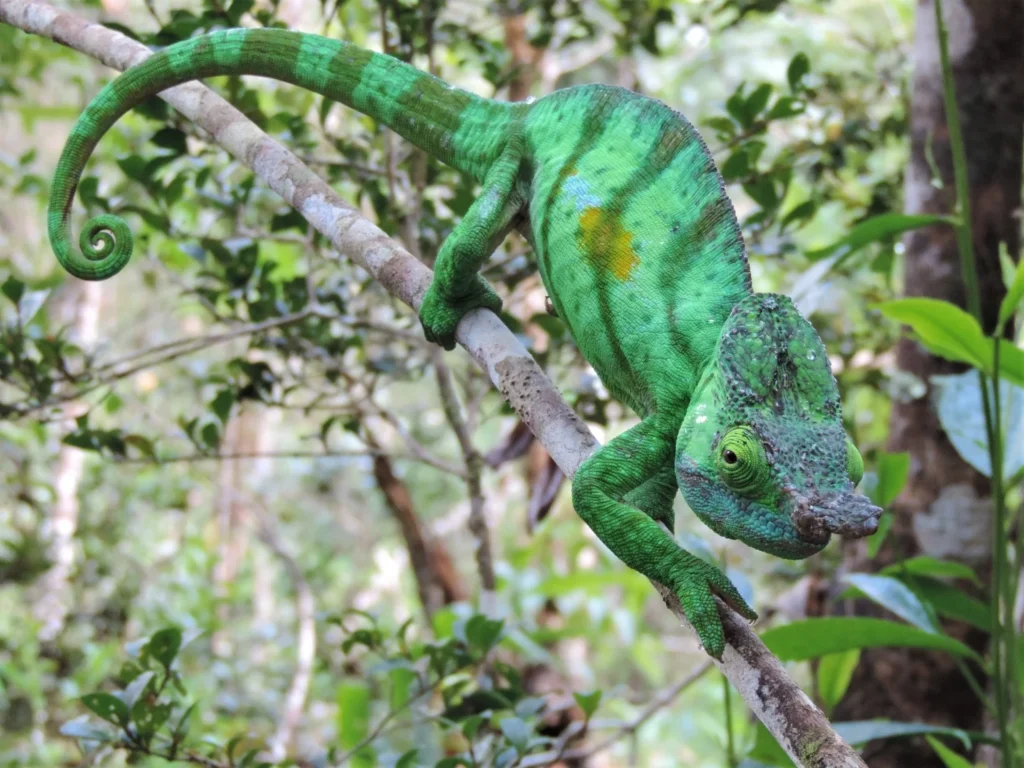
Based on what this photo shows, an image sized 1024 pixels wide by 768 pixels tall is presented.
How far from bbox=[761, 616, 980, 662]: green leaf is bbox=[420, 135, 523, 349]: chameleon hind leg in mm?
724

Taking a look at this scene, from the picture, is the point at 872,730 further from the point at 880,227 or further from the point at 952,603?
the point at 880,227

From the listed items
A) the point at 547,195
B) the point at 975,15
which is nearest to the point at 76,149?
the point at 547,195

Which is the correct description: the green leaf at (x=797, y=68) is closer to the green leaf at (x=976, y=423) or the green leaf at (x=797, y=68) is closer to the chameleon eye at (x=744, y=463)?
the green leaf at (x=976, y=423)

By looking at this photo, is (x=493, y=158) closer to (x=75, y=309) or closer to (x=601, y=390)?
(x=601, y=390)

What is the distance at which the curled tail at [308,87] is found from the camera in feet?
5.90

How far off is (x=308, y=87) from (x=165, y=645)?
1041 millimetres

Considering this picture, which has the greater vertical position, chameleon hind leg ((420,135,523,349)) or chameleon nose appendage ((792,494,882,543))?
chameleon hind leg ((420,135,523,349))

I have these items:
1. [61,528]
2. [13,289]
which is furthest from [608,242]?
[61,528]

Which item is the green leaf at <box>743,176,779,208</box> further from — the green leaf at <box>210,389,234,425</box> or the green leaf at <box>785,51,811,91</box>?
the green leaf at <box>210,389,234,425</box>

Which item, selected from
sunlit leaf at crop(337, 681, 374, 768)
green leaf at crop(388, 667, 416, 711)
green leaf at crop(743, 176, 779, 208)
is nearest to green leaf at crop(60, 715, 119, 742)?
green leaf at crop(388, 667, 416, 711)

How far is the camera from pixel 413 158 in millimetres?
2371

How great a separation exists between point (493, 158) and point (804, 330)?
76 centimetres

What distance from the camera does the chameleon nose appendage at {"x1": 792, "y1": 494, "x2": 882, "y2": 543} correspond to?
1.03 metres

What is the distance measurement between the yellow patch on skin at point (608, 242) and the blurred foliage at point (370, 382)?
36cm
